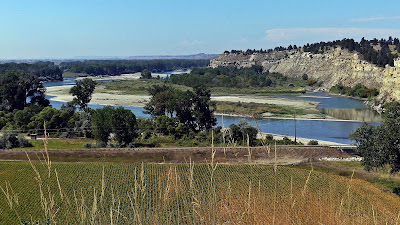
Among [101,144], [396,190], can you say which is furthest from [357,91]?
[396,190]

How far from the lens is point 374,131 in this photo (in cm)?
1947

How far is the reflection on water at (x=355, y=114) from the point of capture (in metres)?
50.7

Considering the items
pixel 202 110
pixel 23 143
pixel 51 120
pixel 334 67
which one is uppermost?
pixel 334 67

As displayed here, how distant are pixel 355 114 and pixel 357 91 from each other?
69.9ft

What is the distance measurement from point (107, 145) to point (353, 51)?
263 ft

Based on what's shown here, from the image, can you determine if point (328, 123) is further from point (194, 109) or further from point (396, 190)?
point (396, 190)

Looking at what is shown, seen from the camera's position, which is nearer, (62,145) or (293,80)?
(62,145)

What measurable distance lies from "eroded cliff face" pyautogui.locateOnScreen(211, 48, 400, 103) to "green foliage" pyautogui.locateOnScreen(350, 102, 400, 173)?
147ft

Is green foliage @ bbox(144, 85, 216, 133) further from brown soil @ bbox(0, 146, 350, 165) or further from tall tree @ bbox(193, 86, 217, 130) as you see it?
brown soil @ bbox(0, 146, 350, 165)

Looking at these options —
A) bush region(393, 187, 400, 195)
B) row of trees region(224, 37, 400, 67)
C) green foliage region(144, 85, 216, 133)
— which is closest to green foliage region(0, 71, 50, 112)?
green foliage region(144, 85, 216, 133)

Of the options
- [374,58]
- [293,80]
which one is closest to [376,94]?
[374,58]

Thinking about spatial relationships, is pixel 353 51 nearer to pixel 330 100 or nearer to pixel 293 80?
pixel 293 80

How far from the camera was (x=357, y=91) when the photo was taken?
7362 cm

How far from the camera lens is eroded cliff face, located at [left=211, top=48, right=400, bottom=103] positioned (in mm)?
63688
